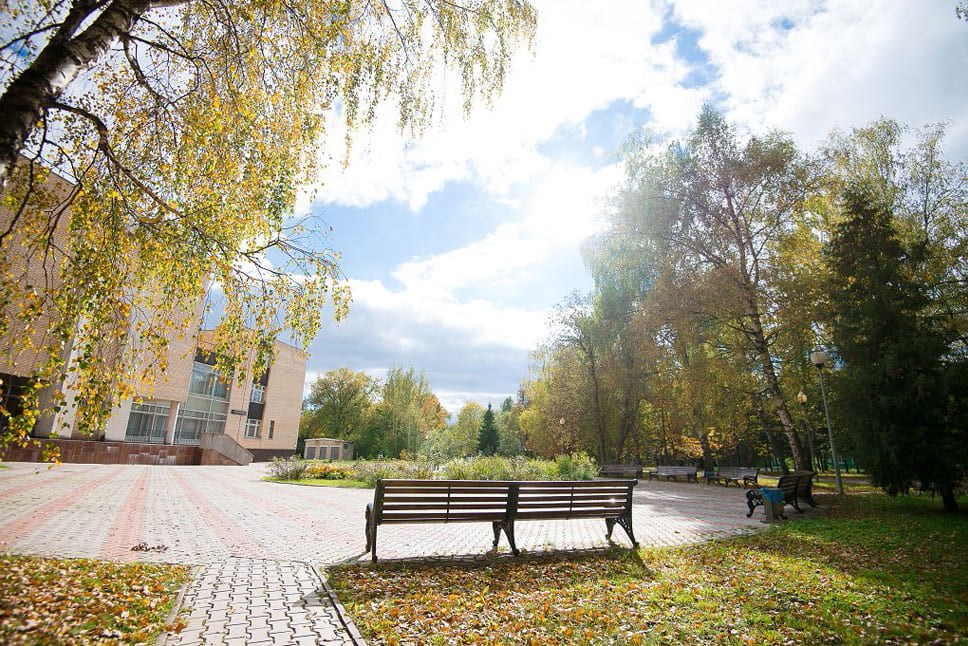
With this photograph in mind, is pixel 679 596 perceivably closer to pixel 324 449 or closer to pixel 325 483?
pixel 325 483

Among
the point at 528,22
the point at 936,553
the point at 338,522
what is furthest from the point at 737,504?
the point at 528,22

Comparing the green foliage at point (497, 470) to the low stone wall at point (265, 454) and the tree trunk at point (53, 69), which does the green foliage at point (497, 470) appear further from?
the low stone wall at point (265, 454)

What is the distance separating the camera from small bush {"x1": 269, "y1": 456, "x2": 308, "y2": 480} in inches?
761

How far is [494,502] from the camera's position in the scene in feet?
21.5

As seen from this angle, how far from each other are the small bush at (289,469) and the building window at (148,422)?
561 inches

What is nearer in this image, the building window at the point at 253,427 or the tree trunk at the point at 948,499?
the tree trunk at the point at 948,499

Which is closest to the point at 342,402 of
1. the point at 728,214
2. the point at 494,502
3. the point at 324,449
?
the point at 324,449

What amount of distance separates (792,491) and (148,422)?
112ft

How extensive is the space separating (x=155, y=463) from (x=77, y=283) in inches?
1112

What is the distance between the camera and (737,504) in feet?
45.3

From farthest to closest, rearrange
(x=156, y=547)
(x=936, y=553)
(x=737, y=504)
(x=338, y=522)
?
(x=737, y=504), (x=338, y=522), (x=936, y=553), (x=156, y=547)

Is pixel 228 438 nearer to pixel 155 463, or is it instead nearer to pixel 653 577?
pixel 155 463

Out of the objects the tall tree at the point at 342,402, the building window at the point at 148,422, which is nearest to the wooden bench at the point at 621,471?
the building window at the point at 148,422

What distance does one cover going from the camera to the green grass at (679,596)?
155 inches
